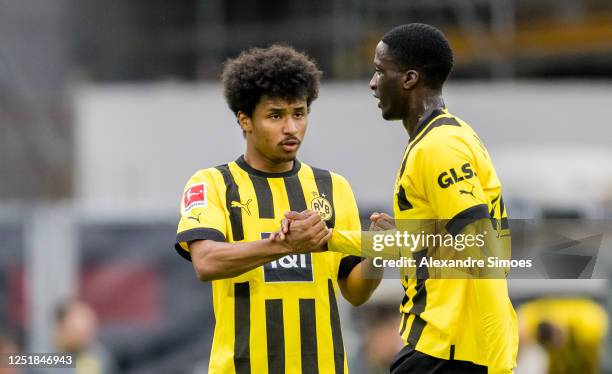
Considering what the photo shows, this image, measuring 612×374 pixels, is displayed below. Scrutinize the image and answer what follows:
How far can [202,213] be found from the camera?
186 inches

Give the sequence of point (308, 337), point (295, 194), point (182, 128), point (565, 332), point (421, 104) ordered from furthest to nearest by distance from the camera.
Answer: point (182, 128) < point (565, 332) < point (295, 194) < point (308, 337) < point (421, 104)

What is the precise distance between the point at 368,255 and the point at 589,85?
9620 mm

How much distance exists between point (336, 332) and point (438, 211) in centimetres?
79

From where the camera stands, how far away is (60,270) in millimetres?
10391

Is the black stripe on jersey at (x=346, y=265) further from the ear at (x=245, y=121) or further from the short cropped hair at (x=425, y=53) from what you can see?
the short cropped hair at (x=425, y=53)

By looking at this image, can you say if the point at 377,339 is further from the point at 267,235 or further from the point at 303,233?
the point at 303,233

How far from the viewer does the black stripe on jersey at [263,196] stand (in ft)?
15.8

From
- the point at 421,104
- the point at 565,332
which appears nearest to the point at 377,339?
the point at 565,332

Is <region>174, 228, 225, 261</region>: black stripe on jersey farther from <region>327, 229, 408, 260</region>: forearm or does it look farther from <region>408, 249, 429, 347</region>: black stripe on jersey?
<region>408, 249, 429, 347</region>: black stripe on jersey

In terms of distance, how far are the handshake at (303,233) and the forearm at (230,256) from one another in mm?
30

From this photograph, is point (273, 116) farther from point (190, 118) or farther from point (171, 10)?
point (171, 10)

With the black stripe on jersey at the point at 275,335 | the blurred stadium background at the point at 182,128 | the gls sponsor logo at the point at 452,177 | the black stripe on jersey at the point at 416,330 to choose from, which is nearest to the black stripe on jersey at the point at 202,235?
the black stripe on jersey at the point at 275,335

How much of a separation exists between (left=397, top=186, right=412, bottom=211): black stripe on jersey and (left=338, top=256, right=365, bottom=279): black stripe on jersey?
52 centimetres

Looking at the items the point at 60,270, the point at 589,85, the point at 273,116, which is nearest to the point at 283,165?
the point at 273,116
